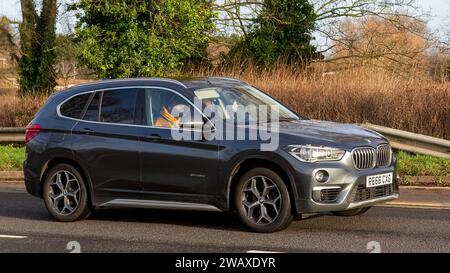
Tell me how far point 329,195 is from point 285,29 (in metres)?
22.1

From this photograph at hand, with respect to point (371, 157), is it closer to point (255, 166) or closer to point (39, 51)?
point (255, 166)

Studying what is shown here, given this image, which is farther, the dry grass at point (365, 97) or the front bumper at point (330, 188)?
the dry grass at point (365, 97)

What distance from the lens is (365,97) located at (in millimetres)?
16234

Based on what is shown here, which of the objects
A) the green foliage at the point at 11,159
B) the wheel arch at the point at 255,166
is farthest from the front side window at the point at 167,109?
the green foliage at the point at 11,159

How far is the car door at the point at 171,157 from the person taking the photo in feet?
26.6

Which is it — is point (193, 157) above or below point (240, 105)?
below

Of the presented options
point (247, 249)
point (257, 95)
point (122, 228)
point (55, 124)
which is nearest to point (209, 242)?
point (247, 249)

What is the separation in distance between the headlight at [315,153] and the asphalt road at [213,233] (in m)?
0.89

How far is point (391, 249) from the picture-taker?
23.3 ft

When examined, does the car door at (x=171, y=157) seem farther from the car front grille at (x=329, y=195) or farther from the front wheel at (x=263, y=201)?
the car front grille at (x=329, y=195)

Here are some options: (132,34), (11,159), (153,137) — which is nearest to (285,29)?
(132,34)

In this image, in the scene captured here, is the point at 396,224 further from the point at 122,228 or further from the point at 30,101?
the point at 30,101

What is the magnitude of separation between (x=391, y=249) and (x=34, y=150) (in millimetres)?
5033

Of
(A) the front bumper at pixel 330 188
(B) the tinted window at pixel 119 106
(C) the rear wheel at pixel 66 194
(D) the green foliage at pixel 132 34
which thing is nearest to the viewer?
(A) the front bumper at pixel 330 188
